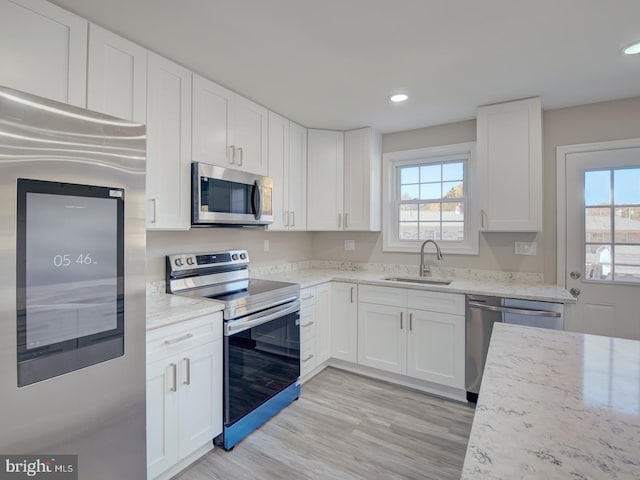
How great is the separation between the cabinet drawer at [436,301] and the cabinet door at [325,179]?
1095mm

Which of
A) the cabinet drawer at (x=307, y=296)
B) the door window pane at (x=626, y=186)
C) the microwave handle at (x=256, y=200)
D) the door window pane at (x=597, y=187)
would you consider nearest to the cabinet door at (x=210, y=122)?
the microwave handle at (x=256, y=200)

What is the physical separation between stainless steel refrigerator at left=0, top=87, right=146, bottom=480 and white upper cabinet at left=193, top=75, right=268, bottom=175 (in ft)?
2.89

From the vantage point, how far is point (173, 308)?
6.15 ft

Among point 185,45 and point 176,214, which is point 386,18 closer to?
point 185,45

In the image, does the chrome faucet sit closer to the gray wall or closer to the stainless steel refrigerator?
the gray wall

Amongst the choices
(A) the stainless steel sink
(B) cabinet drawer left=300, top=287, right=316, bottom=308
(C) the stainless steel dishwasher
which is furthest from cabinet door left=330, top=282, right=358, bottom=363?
(C) the stainless steel dishwasher

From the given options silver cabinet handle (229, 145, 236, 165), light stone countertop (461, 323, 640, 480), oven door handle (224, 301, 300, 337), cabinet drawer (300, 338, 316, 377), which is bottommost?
cabinet drawer (300, 338, 316, 377)

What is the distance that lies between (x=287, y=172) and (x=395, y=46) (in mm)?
1507

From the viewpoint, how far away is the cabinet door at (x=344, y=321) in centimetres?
312

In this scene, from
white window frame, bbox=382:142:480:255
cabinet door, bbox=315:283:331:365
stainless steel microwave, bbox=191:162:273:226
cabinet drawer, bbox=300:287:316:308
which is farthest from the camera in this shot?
white window frame, bbox=382:142:480:255

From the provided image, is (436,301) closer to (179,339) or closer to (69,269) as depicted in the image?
(179,339)

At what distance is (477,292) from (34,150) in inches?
107

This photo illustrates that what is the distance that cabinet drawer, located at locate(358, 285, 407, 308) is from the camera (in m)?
2.88

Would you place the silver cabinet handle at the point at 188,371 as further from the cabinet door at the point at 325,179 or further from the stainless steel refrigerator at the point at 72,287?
the cabinet door at the point at 325,179
